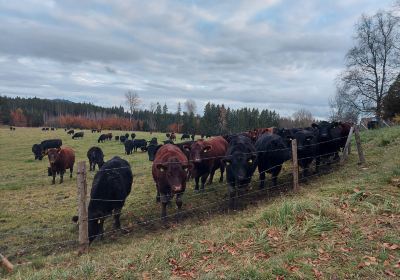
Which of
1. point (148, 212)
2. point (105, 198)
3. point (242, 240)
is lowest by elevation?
point (148, 212)

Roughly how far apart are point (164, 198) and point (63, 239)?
110 inches

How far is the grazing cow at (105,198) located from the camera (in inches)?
352

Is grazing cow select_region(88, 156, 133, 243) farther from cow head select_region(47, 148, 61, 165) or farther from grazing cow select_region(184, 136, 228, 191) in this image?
cow head select_region(47, 148, 61, 165)

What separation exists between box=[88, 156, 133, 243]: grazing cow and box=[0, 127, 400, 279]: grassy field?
407 mm

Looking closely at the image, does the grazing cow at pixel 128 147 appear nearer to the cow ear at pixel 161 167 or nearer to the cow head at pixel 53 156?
the cow head at pixel 53 156

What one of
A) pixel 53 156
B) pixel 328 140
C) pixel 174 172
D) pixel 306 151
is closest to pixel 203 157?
pixel 174 172

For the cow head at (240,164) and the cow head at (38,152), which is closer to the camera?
the cow head at (240,164)

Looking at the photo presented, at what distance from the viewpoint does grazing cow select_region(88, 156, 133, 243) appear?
8.95 meters

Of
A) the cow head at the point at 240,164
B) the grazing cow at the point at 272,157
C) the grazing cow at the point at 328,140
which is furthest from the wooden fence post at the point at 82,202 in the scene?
the grazing cow at the point at 328,140

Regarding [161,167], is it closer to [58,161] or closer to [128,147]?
[58,161]

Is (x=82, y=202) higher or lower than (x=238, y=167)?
lower

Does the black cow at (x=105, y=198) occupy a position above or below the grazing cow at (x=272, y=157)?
below

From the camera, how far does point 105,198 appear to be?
9.37 meters

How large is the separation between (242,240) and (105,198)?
4.24 meters
